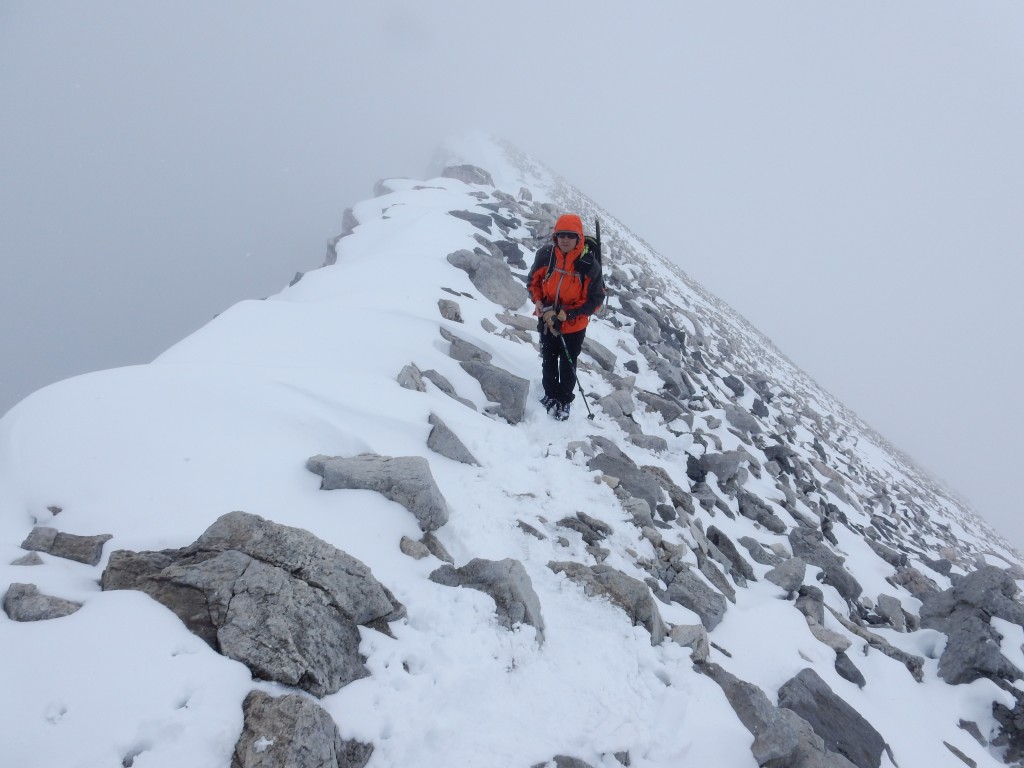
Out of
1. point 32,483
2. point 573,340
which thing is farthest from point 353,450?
point 573,340

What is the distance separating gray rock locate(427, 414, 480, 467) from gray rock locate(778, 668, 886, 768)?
140 inches

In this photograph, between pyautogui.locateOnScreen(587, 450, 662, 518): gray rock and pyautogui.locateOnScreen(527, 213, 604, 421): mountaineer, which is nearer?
pyautogui.locateOnScreen(587, 450, 662, 518): gray rock

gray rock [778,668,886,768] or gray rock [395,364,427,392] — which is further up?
gray rock [778,668,886,768]

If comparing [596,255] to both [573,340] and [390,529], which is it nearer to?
[573,340]

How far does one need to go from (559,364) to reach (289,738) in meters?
5.74

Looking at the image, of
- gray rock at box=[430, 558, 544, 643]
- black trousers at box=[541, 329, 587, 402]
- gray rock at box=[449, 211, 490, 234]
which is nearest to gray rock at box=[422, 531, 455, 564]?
gray rock at box=[430, 558, 544, 643]

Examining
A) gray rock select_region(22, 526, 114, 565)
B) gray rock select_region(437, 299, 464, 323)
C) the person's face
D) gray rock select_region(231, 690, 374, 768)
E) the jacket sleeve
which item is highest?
the person's face

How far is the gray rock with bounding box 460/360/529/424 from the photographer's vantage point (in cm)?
745

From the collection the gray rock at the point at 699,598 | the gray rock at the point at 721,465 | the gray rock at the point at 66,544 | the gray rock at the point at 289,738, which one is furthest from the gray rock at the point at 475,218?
the gray rock at the point at 289,738

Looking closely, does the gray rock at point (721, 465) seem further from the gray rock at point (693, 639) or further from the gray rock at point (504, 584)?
the gray rock at point (504, 584)

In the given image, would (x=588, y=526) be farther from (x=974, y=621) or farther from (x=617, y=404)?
(x=974, y=621)

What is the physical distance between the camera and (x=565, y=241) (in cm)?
706

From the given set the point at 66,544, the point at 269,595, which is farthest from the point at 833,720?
the point at 66,544

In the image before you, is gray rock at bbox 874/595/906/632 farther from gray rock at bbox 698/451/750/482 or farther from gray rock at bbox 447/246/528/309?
gray rock at bbox 447/246/528/309
